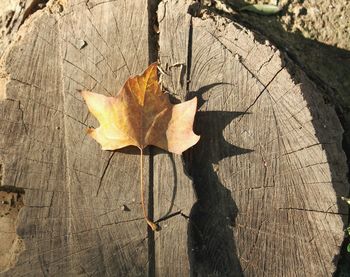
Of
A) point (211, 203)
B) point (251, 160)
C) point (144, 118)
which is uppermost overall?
point (144, 118)

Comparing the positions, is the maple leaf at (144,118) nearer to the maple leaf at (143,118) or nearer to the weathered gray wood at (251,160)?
the maple leaf at (143,118)

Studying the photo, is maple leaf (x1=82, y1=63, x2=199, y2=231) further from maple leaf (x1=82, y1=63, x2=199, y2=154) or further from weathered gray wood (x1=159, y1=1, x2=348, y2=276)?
weathered gray wood (x1=159, y1=1, x2=348, y2=276)

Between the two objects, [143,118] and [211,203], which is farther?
[211,203]

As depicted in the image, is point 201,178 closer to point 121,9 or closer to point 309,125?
point 309,125

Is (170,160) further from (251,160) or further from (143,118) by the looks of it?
(251,160)

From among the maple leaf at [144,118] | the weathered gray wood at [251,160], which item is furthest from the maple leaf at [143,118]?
the weathered gray wood at [251,160]

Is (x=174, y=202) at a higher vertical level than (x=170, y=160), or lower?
lower

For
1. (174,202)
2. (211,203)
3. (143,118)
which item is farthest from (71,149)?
(211,203)

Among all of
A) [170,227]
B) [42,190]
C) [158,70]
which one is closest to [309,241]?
[170,227]
